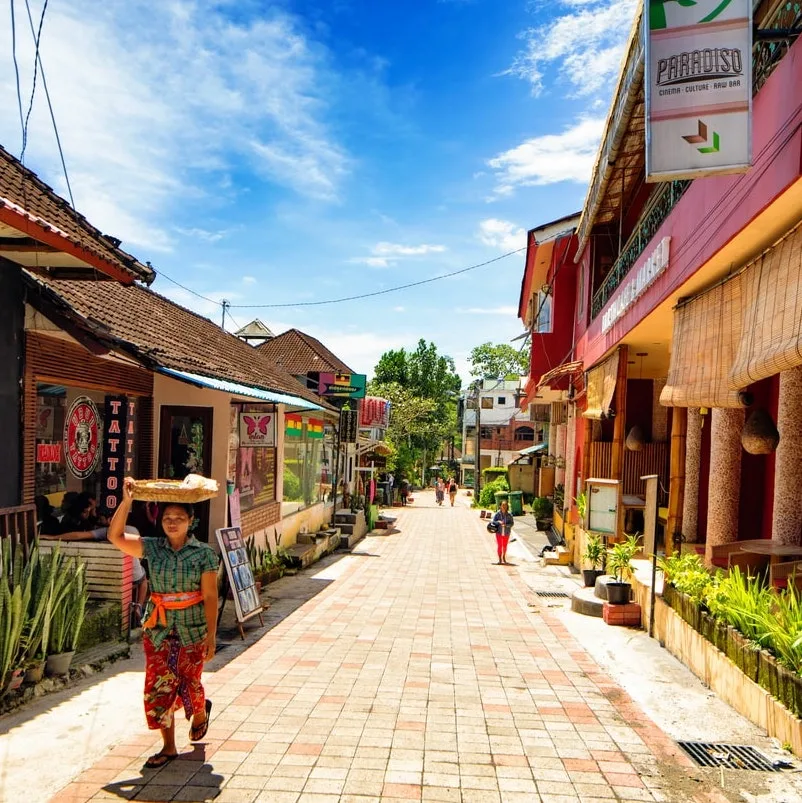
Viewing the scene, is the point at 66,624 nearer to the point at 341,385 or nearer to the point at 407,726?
the point at 407,726

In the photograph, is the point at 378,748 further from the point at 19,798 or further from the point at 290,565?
the point at 290,565

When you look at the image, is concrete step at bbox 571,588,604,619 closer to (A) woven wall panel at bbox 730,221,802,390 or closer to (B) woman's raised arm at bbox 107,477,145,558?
(A) woven wall panel at bbox 730,221,802,390

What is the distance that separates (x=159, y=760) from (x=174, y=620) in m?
0.88

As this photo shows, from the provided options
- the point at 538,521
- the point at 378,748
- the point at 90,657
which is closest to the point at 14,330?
the point at 90,657

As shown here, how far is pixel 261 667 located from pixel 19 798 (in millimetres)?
2998

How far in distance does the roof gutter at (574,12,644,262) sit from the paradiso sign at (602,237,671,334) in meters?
1.58

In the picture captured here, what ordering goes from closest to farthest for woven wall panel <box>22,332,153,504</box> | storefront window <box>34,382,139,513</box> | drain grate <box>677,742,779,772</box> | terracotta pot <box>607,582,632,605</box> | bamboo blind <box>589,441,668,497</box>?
drain grate <box>677,742,779,772</box> → woven wall panel <box>22,332,153,504</box> → storefront window <box>34,382,139,513</box> → terracotta pot <box>607,582,632,605</box> → bamboo blind <box>589,441,668,497</box>

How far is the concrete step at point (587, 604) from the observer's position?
384 inches

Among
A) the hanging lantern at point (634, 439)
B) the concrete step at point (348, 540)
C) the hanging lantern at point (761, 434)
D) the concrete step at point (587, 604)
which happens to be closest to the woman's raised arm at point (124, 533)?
the hanging lantern at point (761, 434)

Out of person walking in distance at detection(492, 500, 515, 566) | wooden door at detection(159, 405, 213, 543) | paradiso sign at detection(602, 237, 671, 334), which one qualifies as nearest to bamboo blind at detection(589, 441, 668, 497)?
person walking in distance at detection(492, 500, 515, 566)

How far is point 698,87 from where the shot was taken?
5.50 m

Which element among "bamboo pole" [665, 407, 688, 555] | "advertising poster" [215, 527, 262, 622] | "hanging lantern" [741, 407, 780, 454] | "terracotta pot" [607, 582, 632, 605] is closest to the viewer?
"hanging lantern" [741, 407, 780, 454]

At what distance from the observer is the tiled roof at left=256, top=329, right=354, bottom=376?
1139 inches

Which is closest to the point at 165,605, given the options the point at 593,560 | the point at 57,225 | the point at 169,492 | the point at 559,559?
the point at 169,492
